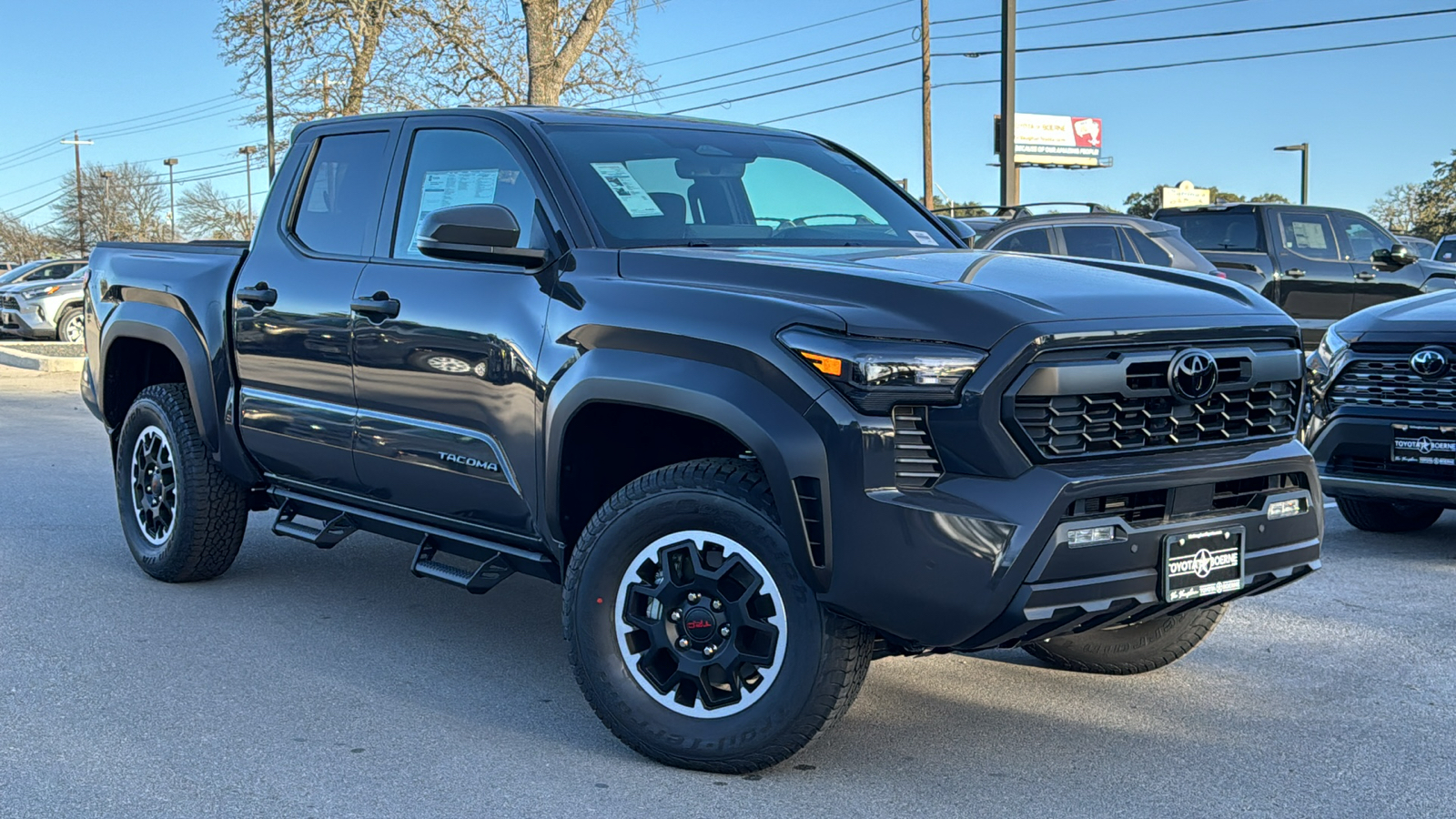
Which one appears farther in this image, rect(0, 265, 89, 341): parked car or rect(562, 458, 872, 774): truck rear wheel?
rect(0, 265, 89, 341): parked car

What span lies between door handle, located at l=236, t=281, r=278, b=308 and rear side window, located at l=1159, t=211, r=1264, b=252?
39.9 ft

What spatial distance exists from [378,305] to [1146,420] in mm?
2611

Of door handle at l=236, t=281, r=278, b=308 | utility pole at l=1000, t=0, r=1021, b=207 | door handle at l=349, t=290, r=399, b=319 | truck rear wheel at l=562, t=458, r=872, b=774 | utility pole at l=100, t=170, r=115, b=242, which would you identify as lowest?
truck rear wheel at l=562, t=458, r=872, b=774

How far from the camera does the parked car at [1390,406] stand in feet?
20.6

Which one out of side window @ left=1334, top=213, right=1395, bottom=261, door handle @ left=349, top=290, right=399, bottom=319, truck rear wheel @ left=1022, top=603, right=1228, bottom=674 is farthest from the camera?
side window @ left=1334, top=213, right=1395, bottom=261

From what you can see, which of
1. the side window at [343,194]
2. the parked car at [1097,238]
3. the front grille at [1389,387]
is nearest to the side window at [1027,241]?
the parked car at [1097,238]

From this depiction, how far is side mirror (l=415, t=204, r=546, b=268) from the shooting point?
4301mm

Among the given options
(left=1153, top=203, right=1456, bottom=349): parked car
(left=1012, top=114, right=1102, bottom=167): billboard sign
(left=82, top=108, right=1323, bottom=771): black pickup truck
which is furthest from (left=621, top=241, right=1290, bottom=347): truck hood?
(left=1012, top=114, right=1102, bottom=167): billboard sign

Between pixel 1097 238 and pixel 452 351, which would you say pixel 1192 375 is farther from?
pixel 1097 238

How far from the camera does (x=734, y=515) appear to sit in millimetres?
3719

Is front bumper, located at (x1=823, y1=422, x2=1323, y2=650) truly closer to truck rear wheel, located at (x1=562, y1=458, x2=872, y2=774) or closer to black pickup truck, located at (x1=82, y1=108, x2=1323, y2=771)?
black pickup truck, located at (x1=82, y1=108, x2=1323, y2=771)

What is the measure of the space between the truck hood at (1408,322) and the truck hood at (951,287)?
2633mm

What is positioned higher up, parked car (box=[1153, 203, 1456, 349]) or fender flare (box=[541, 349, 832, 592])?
parked car (box=[1153, 203, 1456, 349])

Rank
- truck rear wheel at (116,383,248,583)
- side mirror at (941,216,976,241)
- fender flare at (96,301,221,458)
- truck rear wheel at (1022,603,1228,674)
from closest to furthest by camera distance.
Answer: truck rear wheel at (1022,603,1228,674), side mirror at (941,216,976,241), fender flare at (96,301,221,458), truck rear wheel at (116,383,248,583)
